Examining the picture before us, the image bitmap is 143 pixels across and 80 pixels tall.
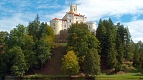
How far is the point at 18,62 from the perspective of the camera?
5294cm

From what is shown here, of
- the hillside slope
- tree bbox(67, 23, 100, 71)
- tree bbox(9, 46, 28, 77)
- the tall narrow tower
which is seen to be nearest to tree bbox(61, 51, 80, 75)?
tree bbox(67, 23, 100, 71)

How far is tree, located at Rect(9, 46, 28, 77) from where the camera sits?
51919mm

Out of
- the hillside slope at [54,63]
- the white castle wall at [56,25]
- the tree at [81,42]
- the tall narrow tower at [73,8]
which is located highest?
the tall narrow tower at [73,8]

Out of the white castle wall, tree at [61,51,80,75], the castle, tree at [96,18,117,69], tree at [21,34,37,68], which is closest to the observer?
tree at [61,51,80,75]

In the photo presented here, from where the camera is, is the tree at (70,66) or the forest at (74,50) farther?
the forest at (74,50)

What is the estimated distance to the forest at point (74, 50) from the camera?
172ft

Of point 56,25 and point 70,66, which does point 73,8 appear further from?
point 70,66

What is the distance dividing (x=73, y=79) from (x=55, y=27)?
3611 cm

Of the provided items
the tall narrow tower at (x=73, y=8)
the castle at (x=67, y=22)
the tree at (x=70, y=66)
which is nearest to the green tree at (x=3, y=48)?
the tree at (x=70, y=66)

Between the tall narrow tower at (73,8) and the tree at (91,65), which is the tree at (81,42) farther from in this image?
the tall narrow tower at (73,8)

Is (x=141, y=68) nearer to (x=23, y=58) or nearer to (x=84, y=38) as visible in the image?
(x=84, y=38)

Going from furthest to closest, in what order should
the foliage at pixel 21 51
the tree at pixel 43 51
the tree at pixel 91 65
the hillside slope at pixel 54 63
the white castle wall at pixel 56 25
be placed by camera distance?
the white castle wall at pixel 56 25, the tree at pixel 43 51, the hillside slope at pixel 54 63, the foliage at pixel 21 51, the tree at pixel 91 65

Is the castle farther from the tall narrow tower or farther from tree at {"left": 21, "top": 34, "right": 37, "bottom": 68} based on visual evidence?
tree at {"left": 21, "top": 34, "right": 37, "bottom": 68}

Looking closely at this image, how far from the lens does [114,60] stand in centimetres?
5434
